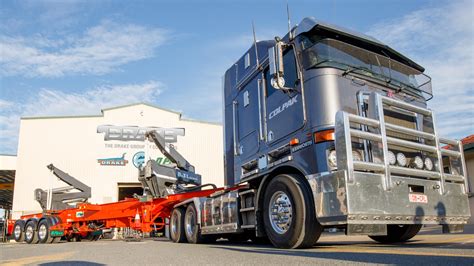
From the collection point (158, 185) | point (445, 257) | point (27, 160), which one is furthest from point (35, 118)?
point (445, 257)

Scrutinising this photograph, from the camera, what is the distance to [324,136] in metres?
5.00

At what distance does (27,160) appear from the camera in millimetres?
25891

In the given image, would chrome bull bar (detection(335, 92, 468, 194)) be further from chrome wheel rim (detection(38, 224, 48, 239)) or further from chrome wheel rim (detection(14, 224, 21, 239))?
chrome wheel rim (detection(14, 224, 21, 239))

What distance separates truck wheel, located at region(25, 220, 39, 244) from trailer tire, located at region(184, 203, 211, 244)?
28.1 feet

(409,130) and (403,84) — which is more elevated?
(403,84)

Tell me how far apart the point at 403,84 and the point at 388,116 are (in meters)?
0.95

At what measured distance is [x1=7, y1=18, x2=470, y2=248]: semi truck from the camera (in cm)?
471

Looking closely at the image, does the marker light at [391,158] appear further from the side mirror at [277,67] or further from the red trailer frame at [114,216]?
the red trailer frame at [114,216]

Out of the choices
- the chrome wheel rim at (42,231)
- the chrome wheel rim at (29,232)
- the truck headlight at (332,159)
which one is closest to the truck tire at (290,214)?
the truck headlight at (332,159)

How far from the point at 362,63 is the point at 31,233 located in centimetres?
1429

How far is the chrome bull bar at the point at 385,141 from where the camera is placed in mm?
4645

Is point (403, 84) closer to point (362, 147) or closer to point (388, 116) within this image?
point (388, 116)

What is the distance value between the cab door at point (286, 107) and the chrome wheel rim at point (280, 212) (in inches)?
36.0

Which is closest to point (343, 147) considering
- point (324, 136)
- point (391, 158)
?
point (324, 136)
